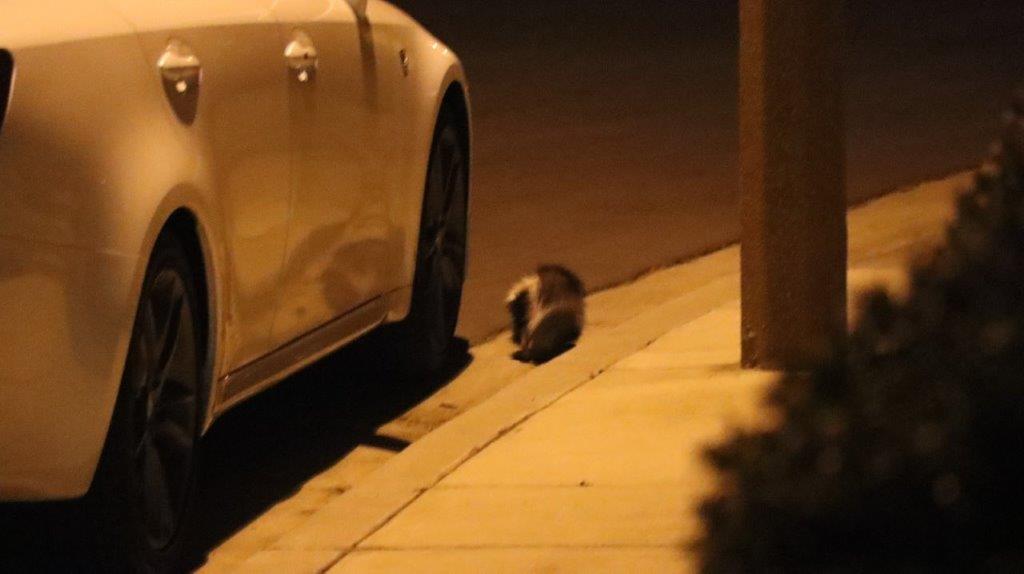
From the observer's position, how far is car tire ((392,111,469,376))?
25.2 feet

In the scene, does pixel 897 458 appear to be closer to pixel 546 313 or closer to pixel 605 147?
pixel 546 313

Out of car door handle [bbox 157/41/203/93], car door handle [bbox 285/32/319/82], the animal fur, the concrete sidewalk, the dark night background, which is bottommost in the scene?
the dark night background

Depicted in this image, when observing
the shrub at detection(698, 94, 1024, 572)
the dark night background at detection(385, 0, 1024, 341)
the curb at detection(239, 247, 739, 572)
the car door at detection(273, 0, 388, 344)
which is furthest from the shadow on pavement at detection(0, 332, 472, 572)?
the shrub at detection(698, 94, 1024, 572)

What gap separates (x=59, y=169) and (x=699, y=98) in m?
11.1

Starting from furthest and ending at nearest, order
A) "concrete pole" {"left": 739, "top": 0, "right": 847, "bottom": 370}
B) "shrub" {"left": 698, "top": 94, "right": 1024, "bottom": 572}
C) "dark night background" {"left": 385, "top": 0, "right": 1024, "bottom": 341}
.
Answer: "dark night background" {"left": 385, "top": 0, "right": 1024, "bottom": 341} < "concrete pole" {"left": 739, "top": 0, "right": 847, "bottom": 370} < "shrub" {"left": 698, "top": 94, "right": 1024, "bottom": 572}

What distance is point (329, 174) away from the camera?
6.48m

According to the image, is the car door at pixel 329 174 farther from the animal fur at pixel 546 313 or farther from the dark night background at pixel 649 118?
the dark night background at pixel 649 118

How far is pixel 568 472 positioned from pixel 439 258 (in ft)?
5.91

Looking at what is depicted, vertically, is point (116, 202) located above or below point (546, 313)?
above

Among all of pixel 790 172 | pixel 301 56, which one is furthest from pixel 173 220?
pixel 790 172

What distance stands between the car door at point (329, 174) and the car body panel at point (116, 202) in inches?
0.8

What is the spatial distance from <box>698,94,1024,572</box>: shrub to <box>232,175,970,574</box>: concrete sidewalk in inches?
57.9

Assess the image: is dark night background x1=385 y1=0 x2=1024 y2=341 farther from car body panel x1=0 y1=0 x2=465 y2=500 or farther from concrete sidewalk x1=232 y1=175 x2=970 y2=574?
car body panel x1=0 y1=0 x2=465 y2=500

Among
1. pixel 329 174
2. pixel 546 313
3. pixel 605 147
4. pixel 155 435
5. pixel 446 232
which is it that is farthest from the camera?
pixel 605 147
